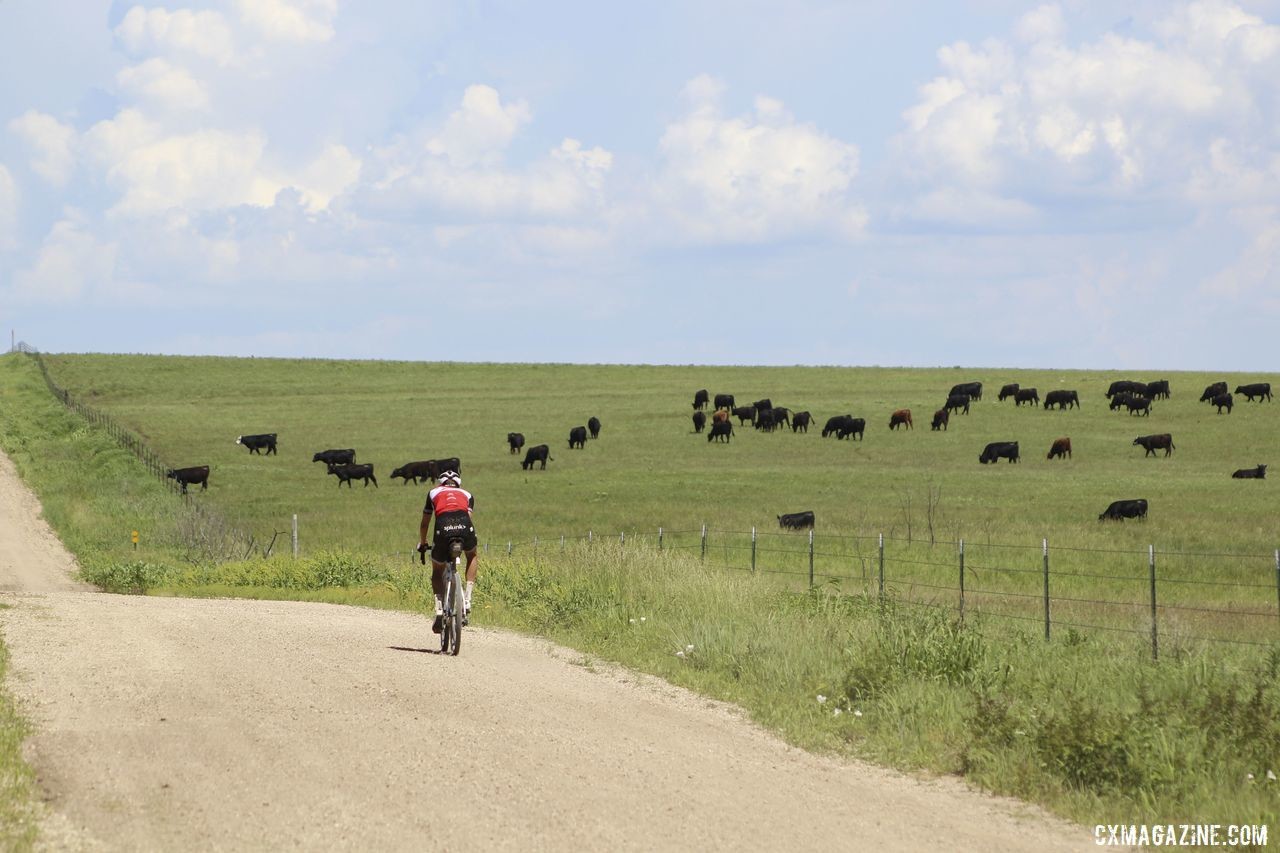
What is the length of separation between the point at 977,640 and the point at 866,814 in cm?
580

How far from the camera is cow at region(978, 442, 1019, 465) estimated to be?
2169 inches

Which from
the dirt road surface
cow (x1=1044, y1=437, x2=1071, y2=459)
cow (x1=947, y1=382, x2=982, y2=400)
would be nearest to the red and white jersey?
the dirt road surface

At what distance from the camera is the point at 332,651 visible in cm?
1421

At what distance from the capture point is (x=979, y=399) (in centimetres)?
7838

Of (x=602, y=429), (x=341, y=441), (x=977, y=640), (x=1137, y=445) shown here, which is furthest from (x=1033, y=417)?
(x=977, y=640)

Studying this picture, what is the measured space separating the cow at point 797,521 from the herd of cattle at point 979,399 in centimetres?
1750

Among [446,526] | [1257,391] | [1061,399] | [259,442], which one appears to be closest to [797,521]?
[446,526]

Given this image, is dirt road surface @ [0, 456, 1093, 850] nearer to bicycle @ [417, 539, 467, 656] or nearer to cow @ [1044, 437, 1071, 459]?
bicycle @ [417, 539, 467, 656]

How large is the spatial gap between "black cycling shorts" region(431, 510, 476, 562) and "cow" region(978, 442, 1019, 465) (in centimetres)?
4350

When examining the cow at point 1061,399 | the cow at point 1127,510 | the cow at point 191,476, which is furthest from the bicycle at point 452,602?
the cow at point 1061,399

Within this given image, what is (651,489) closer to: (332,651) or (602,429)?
(602,429)

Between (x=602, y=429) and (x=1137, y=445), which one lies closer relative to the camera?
(x=1137, y=445)

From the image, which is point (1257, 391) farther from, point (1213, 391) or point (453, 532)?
point (453, 532)

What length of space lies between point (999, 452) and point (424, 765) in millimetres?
49192
